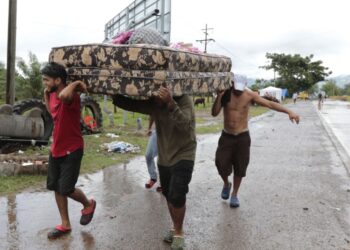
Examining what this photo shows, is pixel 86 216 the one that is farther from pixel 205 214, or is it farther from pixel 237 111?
pixel 237 111

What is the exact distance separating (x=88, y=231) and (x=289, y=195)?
321 centimetres

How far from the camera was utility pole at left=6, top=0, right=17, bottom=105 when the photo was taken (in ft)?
34.3

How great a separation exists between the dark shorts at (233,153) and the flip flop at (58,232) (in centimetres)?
217

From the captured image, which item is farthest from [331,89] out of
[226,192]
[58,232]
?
[58,232]

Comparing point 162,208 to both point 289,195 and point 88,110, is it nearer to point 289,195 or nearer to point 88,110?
point 289,195

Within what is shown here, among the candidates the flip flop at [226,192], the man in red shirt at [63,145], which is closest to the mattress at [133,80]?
the man in red shirt at [63,145]

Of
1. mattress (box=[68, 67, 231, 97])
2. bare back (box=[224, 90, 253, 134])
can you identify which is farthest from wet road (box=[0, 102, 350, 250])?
mattress (box=[68, 67, 231, 97])

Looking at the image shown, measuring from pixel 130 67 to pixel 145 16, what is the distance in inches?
355

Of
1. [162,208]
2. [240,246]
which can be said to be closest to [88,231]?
[162,208]

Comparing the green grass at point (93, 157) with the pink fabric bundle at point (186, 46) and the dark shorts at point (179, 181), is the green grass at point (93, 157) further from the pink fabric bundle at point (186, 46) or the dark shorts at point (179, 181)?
the pink fabric bundle at point (186, 46)

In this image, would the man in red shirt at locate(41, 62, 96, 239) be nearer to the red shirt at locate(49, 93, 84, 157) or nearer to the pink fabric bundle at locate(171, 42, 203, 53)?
the red shirt at locate(49, 93, 84, 157)

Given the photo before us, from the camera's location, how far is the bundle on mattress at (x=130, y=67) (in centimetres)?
331

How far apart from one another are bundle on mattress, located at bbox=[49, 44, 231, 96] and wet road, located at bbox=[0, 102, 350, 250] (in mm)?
1719

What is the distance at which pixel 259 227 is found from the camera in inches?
197
